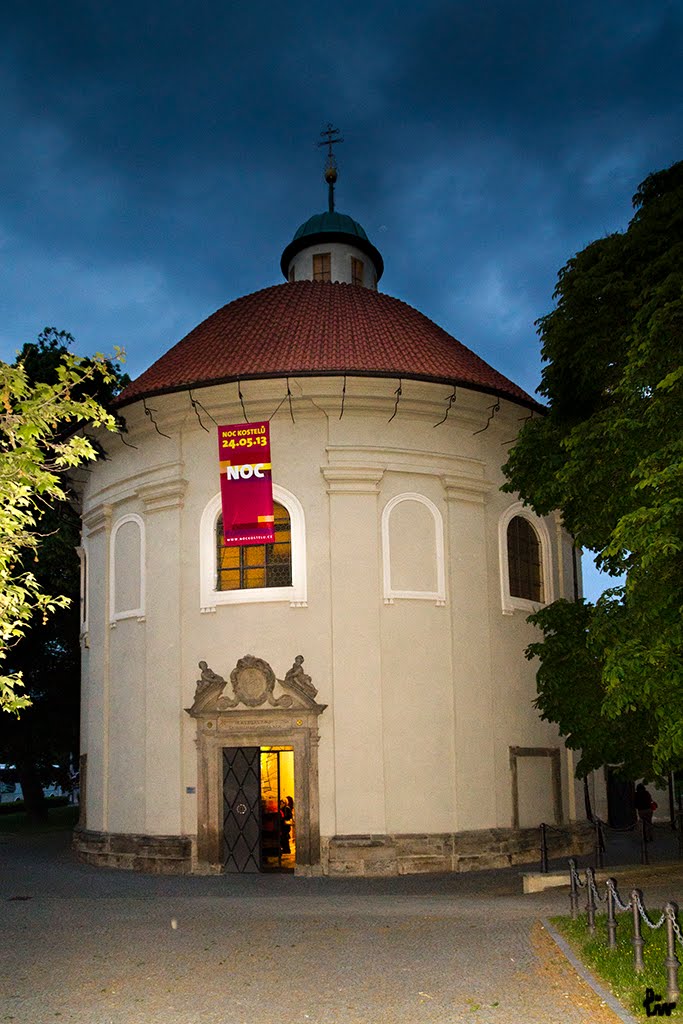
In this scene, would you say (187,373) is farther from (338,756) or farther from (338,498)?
(338,756)

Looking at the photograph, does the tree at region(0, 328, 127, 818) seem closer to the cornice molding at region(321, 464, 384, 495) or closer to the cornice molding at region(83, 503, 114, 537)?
the cornice molding at region(83, 503, 114, 537)

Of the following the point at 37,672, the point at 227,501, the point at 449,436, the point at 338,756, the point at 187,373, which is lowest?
the point at 338,756

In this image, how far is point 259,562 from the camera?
20797 millimetres

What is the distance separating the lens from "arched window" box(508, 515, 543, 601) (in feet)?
74.1

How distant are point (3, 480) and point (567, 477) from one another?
29.2 feet

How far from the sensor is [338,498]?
20531mm

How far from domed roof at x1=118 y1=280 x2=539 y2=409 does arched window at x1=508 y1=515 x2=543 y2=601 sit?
268cm

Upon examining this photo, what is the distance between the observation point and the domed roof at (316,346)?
20875mm

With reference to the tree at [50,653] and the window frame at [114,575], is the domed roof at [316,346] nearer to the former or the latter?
the window frame at [114,575]

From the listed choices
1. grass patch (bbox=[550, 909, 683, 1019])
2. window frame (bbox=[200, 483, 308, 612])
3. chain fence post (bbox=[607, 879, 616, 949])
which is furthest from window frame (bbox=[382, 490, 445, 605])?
chain fence post (bbox=[607, 879, 616, 949])

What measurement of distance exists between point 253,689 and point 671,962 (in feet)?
41.2

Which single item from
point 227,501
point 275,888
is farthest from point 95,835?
point 227,501

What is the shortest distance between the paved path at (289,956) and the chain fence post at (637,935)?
1.64 feet

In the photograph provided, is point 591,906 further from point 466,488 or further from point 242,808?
point 466,488
